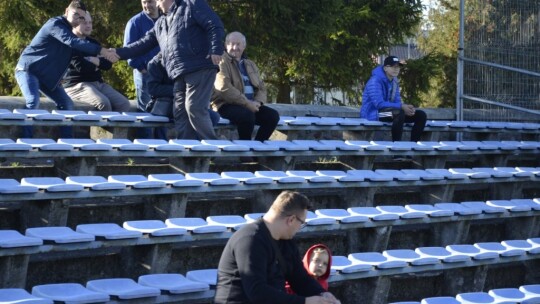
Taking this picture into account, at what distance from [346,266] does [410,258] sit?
0.65 meters

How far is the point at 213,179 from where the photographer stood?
6.32 metres

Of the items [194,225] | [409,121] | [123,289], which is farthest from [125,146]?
[409,121]

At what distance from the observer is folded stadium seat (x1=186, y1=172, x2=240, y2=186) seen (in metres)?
6.29

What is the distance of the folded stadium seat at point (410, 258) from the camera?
6.22m

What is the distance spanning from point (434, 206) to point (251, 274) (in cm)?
319

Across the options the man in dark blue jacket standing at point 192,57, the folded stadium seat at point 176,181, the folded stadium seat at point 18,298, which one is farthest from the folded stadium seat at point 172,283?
the man in dark blue jacket standing at point 192,57

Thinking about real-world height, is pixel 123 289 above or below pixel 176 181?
below

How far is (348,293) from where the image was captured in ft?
20.2

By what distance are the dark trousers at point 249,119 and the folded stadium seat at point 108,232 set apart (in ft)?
8.50

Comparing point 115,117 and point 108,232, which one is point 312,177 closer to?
point 115,117

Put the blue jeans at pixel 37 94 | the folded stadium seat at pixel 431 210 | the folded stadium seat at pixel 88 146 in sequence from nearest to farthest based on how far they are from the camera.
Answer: the folded stadium seat at pixel 88 146 → the folded stadium seat at pixel 431 210 → the blue jeans at pixel 37 94

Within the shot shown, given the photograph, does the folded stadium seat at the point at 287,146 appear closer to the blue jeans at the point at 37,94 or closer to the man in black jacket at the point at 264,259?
the blue jeans at the point at 37,94

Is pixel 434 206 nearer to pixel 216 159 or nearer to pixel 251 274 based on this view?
pixel 216 159

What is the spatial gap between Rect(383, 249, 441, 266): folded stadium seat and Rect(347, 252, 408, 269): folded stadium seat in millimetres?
45
